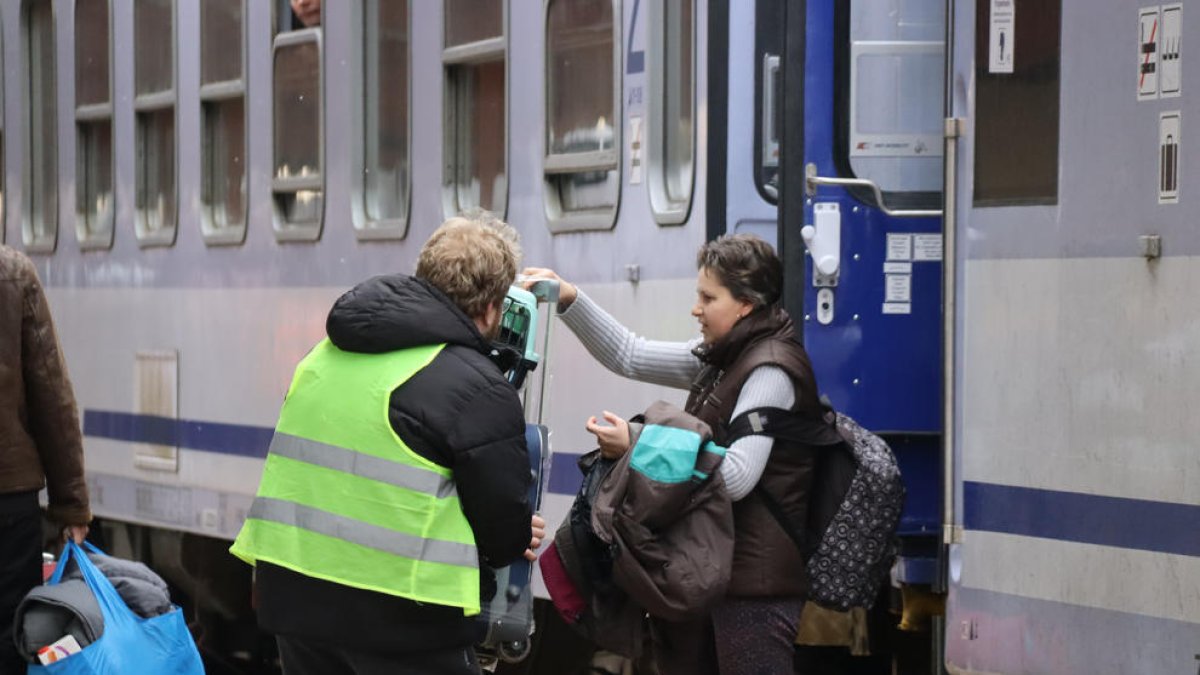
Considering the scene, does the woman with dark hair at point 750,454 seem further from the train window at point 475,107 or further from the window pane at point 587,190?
the train window at point 475,107

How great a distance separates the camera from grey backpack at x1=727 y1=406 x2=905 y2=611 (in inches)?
212

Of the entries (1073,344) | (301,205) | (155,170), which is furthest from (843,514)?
(155,170)

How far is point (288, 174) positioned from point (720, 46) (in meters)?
3.14

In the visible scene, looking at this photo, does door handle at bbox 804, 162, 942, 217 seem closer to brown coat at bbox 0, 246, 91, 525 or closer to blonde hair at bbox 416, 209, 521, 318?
blonde hair at bbox 416, 209, 521, 318

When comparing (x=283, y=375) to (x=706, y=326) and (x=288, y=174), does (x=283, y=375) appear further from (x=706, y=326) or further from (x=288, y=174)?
(x=706, y=326)

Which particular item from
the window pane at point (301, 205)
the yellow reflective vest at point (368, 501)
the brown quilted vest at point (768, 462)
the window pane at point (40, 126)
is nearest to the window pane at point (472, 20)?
the window pane at point (301, 205)

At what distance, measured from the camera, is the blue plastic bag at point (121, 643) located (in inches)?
258

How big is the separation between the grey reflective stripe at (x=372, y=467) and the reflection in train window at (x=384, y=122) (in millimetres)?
3824

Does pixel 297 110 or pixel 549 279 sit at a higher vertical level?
pixel 297 110

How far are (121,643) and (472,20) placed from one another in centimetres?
269

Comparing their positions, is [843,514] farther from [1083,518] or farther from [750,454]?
[1083,518]

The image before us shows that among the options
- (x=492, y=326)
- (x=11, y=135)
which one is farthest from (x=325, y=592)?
(x=11, y=135)

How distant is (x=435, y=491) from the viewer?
15.1 feet

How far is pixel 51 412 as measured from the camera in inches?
264
